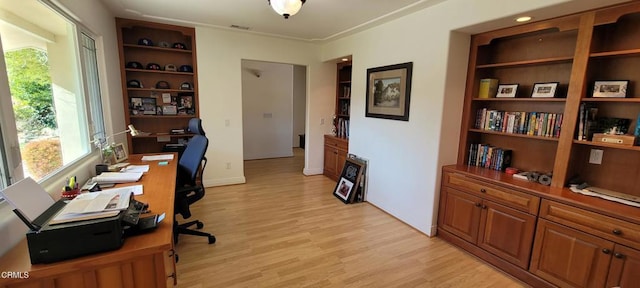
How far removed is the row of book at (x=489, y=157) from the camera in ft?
8.69

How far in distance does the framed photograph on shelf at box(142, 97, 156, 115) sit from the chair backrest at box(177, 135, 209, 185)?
160 cm

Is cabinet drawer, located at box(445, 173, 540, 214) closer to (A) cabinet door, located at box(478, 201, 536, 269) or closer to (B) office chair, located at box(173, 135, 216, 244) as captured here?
(A) cabinet door, located at box(478, 201, 536, 269)

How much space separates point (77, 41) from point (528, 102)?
4.14m

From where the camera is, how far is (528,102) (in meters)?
2.53

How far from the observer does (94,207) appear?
4.17 ft

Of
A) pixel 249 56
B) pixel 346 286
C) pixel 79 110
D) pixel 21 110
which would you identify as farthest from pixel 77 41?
pixel 346 286

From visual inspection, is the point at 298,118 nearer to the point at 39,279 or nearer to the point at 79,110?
the point at 79,110

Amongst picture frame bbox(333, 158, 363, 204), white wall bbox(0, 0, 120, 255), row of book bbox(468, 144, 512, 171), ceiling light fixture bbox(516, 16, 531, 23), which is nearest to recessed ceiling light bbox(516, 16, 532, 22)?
ceiling light fixture bbox(516, 16, 531, 23)

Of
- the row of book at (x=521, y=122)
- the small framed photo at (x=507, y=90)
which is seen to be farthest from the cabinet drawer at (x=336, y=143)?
the small framed photo at (x=507, y=90)

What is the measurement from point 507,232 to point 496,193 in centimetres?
33

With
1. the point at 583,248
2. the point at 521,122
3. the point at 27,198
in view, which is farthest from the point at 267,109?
the point at 583,248

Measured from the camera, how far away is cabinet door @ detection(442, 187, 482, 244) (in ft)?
8.32

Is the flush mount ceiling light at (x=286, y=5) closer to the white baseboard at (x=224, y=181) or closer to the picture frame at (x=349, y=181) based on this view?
the picture frame at (x=349, y=181)

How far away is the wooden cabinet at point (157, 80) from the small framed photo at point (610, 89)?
440 centimetres
